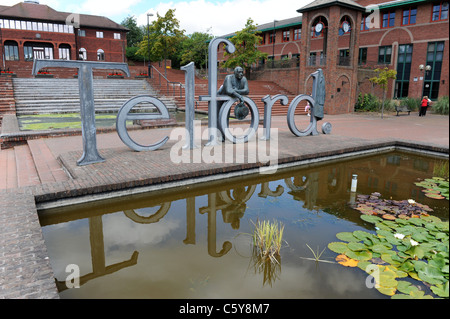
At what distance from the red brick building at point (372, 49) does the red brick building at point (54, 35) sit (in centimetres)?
2681

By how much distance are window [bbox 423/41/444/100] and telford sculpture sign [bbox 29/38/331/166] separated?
2166 centimetres

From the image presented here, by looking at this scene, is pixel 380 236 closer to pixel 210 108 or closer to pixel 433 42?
pixel 210 108

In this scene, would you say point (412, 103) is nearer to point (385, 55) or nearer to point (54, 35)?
point (385, 55)

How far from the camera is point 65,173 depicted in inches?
291

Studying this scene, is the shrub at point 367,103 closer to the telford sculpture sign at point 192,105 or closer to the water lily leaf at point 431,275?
the telford sculpture sign at point 192,105

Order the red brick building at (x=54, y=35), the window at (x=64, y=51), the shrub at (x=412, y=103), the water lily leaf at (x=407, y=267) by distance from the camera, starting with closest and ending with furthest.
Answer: the water lily leaf at (x=407, y=267)
the shrub at (x=412, y=103)
the red brick building at (x=54, y=35)
the window at (x=64, y=51)

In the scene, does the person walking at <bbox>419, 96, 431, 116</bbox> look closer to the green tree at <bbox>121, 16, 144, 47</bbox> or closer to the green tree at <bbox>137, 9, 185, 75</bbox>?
the green tree at <bbox>137, 9, 185, 75</bbox>

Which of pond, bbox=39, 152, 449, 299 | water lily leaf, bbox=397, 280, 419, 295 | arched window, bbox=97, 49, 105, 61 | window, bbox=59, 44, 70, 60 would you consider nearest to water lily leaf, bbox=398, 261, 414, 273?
water lily leaf, bbox=397, 280, 419, 295

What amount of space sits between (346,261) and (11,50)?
50.2 meters

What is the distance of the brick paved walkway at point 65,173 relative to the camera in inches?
138

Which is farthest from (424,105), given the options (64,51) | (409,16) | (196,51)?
(64,51)

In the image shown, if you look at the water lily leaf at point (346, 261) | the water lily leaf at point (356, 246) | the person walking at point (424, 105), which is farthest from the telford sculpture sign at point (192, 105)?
the person walking at point (424, 105)
